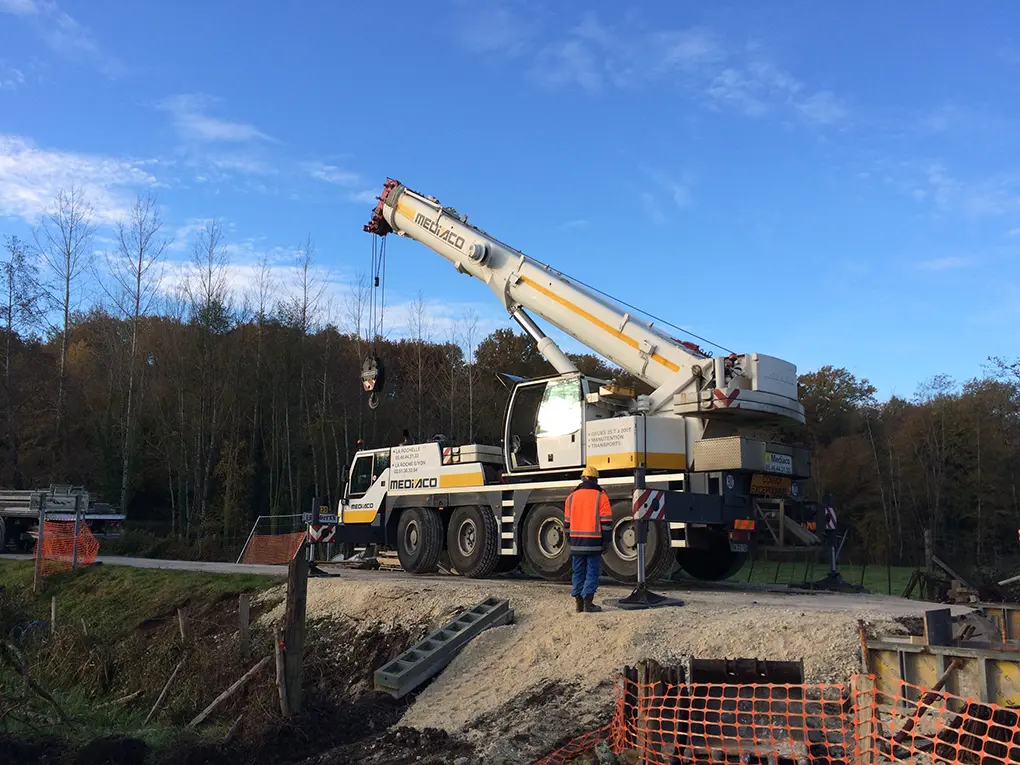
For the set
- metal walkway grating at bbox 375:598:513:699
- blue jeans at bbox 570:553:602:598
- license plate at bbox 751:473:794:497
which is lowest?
metal walkway grating at bbox 375:598:513:699

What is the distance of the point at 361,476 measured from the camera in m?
17.0

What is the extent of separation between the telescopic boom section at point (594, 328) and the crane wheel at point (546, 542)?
2265 millimetres

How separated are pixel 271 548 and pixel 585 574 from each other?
17355 millimetres

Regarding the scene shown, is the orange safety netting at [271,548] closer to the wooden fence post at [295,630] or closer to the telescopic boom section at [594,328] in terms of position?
the telescopic boom section at [594,328]

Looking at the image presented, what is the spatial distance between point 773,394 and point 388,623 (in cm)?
617

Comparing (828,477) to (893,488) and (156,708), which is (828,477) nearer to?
(893,488)

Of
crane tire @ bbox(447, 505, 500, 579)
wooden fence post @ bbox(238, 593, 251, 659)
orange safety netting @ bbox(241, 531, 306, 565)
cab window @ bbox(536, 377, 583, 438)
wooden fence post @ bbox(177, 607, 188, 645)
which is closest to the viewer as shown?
wooden fence post @ bbox(238, 593, 251, 659)

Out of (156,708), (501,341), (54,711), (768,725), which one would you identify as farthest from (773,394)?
(501,341)

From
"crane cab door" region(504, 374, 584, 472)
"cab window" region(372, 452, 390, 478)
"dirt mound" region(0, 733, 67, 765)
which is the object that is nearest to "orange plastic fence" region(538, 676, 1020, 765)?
"dirt mound" region(0, 733, 67, 765)

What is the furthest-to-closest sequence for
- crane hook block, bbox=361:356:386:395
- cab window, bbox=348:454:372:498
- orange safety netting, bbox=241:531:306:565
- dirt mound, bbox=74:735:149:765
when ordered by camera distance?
orange safety netting, bbox=241:531:306:565 → cab window, bbox=348:454:372:498 → crane hook block, bbox=361:356:386:395 → dirt mound, bbox=74:735:149:765

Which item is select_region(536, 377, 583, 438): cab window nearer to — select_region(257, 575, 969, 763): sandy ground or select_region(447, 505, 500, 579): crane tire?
select_region(447, 505, 500, 579): crane tire

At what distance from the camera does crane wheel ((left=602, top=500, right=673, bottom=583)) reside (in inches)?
455

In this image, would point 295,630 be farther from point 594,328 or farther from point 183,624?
point 594,328

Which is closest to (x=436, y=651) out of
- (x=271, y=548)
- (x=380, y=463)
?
(x=380, y=463)
